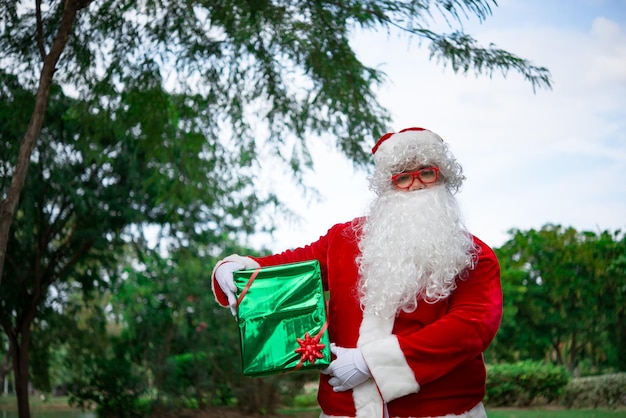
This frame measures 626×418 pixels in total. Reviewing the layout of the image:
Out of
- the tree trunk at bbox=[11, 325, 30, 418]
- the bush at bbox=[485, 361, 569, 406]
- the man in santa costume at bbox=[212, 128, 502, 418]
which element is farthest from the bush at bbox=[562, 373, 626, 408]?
the man in santa costume at bbox=[212, 128, 502, 418]

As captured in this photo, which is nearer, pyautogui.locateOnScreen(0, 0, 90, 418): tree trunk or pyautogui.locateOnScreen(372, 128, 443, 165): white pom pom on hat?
pyautogui.locateOnScreen(372, 128, 443, 165): white pom pom on hat

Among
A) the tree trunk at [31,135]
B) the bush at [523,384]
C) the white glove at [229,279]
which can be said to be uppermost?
the tree trunk at [31,135]

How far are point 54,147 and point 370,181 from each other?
316 inches

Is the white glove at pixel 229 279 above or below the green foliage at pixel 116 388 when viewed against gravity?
above

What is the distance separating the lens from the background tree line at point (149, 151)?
589 cm

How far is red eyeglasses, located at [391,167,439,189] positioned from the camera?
265 cm

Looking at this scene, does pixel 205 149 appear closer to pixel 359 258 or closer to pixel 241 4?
pixel 241 4

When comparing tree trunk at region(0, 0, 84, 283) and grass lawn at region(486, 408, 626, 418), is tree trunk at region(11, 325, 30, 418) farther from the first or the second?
grass lawn at region(486, 408, 626, 418)

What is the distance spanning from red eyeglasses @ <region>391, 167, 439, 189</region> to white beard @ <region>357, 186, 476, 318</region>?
0.03 metres

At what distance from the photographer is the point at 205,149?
831 cm

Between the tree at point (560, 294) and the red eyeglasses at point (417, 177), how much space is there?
16562 mm

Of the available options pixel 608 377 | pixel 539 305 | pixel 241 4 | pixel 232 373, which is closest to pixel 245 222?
pixel 232 373

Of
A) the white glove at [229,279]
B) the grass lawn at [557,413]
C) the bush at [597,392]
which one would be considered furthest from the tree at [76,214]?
the bush at [597,392]

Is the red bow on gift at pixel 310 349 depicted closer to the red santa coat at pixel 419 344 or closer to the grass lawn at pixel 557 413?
the red santa coat at pixel 419 344
